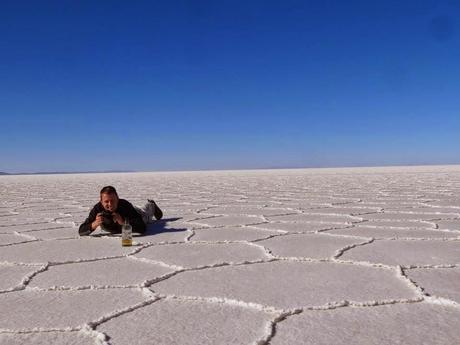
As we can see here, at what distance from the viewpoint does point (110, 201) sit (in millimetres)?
2586

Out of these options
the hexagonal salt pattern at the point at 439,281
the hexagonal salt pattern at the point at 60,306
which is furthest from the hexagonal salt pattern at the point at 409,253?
the hexagonal salt pattern at the point at 60,306

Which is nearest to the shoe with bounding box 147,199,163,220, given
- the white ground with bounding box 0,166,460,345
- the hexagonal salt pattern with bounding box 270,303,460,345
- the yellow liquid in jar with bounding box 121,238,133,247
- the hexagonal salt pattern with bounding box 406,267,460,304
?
the white ground with bounding box 0,166,460,345

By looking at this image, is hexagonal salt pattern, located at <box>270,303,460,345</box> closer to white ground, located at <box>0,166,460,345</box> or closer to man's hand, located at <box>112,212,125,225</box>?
white ground, located at <box>0,166,460,345</box>

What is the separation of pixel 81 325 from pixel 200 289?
16.1 inches

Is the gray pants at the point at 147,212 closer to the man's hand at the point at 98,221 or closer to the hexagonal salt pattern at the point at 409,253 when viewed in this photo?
the man's hand at the point at 98,221

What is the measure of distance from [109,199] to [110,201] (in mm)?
13

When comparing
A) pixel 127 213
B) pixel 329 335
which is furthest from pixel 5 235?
pixel 329 335

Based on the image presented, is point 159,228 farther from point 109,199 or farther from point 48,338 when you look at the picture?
point 48,338

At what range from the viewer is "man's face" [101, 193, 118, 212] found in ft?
8.45

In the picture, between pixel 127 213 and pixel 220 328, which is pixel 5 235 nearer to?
pixel 127 213

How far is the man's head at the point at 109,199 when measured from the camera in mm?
2576

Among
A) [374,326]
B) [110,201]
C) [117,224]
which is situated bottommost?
[374,326]

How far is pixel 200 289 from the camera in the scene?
1573 mm

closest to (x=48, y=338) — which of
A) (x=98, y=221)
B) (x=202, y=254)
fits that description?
(x=202, y=254)
